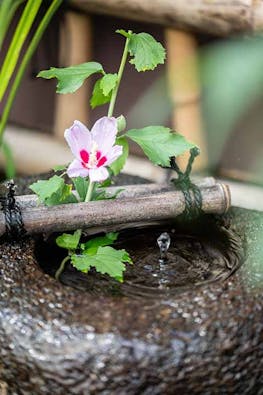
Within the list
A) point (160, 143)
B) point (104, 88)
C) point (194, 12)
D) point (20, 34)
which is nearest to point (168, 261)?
point (160, 143)

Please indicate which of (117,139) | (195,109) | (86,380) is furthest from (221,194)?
→ (195,109)

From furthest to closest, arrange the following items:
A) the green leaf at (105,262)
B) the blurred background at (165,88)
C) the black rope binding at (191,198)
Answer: the blurred background at (165,88) → the black rope binding at (191,198) → the green leaf at (105,262)

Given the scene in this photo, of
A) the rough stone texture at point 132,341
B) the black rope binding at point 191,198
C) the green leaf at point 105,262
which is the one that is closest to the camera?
the rough stone texture at point 132,341

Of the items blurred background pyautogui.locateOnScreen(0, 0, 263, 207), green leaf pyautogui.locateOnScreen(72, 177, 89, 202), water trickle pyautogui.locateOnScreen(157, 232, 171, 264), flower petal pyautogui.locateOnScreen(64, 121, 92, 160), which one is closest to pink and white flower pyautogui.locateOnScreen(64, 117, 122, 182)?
flower petal pyautogui.locateOnScreen(64, 121, 92, 160)

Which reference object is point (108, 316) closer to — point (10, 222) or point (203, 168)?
point (10, 222)

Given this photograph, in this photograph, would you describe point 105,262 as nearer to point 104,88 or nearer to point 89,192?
point 89,192

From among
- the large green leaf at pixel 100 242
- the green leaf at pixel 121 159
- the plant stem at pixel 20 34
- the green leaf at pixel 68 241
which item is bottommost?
the green leaf at pixel 68 241

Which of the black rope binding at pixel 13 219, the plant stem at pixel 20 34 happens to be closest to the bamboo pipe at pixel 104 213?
the black rope binding at pixel 13 219

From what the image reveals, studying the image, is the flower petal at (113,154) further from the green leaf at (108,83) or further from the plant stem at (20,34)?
the plant stem at (20,34)
